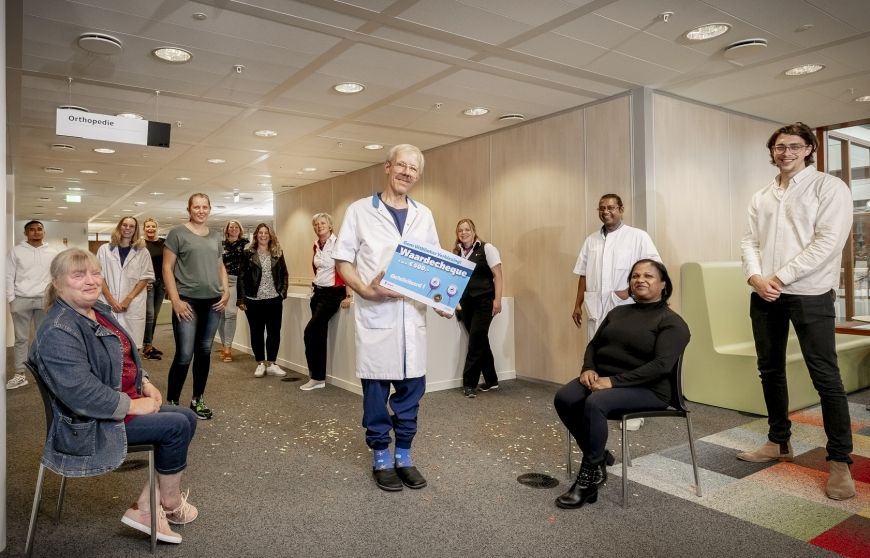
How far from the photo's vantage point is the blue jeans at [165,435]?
218 cm

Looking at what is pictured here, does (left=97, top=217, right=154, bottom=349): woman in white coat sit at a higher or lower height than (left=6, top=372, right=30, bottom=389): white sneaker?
higher

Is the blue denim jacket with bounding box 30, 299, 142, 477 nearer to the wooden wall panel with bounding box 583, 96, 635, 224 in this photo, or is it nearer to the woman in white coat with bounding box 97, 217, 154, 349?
the woman in white coat with bounding box 97, 217, 154, 349

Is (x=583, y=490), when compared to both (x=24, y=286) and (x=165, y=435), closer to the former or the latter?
(x=165, y=435)

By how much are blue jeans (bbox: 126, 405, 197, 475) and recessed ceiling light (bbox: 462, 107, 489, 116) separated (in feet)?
13.7

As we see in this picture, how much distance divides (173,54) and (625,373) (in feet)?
11.9

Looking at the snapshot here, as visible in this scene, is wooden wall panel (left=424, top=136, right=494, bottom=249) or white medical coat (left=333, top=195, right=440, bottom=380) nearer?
white medical coat (left=333, top=195, right=440, bottom=380)

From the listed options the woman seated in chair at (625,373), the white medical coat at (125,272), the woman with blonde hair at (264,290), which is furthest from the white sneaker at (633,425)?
the white medical coat at (125,272)

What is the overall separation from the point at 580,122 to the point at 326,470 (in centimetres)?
393

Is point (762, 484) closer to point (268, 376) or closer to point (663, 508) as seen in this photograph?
point (663, 508)

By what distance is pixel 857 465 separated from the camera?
3258mm

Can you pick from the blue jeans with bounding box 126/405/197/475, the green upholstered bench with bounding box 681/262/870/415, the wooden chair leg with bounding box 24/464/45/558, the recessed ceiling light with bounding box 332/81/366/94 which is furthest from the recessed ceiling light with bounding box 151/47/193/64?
the green upholstered bench with bounding box 681/262/870/415

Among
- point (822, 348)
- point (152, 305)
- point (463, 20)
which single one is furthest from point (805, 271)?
point (152, 305)

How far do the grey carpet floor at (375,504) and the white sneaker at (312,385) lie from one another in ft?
3.45

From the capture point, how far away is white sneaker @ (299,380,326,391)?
5.38 metres
